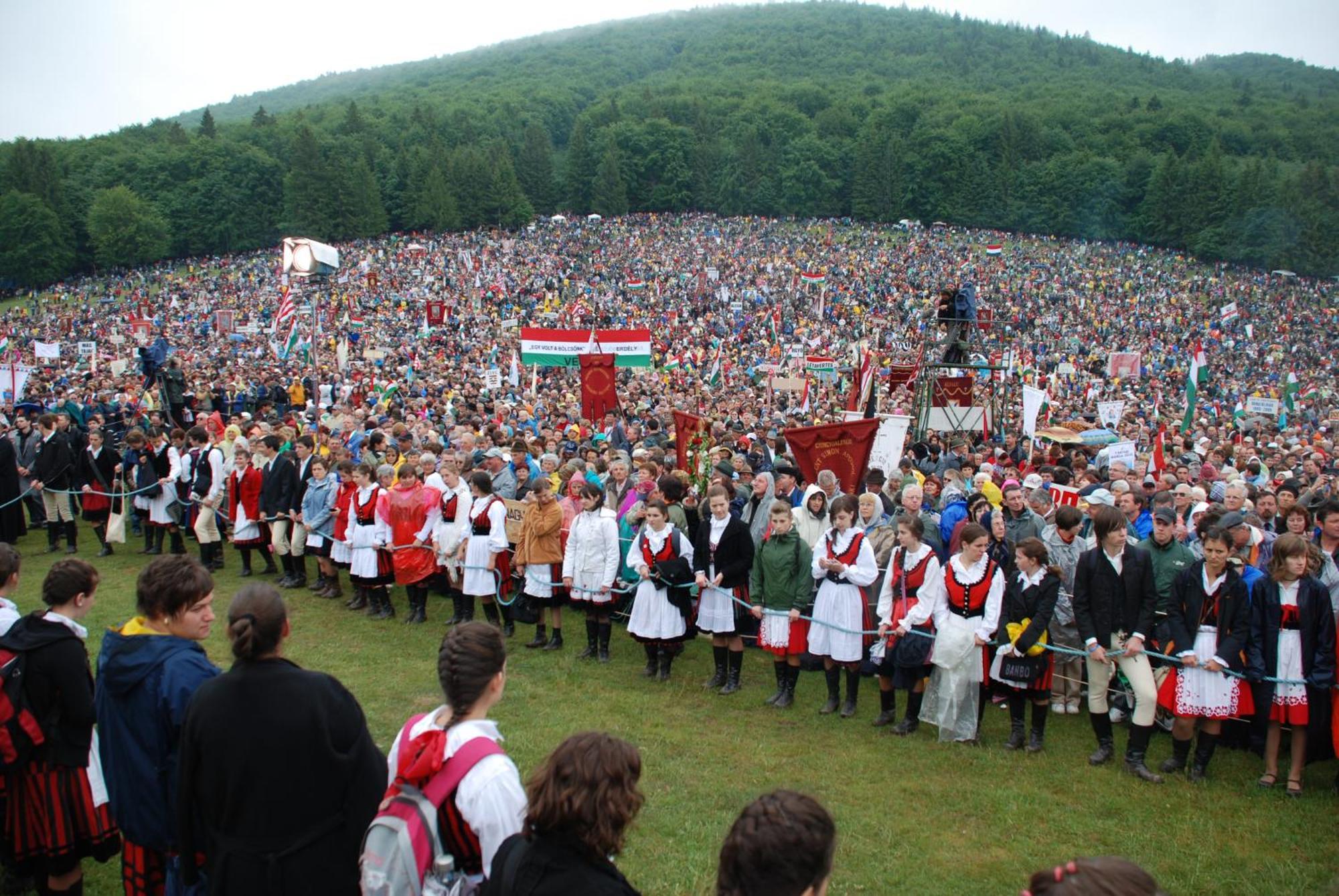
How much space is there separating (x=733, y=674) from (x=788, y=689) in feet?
2.05

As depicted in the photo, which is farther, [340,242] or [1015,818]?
[340,242]

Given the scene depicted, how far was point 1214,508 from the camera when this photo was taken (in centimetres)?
830

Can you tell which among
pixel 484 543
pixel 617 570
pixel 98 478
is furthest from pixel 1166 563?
pixel 98 478

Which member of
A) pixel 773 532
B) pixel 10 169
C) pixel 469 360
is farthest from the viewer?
pixel 10 169

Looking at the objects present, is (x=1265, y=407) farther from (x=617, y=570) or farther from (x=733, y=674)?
(x=617, y=570)

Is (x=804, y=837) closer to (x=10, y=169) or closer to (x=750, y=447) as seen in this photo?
(x=750, y=447)

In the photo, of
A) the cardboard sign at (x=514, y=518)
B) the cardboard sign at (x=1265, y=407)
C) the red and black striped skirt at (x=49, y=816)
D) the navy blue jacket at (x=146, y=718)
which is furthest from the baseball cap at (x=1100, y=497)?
the cardboard sign at (x=1265, y=407)

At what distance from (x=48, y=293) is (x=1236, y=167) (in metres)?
117

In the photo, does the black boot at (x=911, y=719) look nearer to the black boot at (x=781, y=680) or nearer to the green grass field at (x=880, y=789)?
the green grass field at (x=880, y=789)

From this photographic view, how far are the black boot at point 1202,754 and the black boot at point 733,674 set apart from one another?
3705 millimetres

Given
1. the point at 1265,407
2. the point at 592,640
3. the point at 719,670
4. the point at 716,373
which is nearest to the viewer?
the point at 719,670

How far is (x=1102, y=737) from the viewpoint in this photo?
6926mm

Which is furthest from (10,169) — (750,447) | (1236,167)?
(1236,167)

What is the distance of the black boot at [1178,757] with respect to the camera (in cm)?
669
